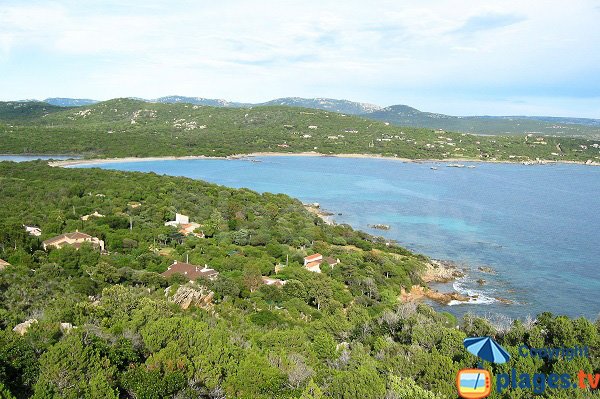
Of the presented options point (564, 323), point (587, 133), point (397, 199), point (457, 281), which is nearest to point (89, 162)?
point (397, 199)

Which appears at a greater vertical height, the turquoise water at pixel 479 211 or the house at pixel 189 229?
the house at pixel 189 229

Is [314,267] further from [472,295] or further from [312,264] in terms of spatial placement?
[472,295]

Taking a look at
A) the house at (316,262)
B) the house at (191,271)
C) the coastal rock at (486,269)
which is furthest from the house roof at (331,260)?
the coastal rock at (486,269)

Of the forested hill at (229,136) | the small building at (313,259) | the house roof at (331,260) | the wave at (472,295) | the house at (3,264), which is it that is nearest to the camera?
the house at (3,264)

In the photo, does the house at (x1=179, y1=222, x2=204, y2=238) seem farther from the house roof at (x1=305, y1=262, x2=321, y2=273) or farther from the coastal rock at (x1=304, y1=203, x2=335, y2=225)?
the coastal rock at (x1=304, y1=203, x2=335, y2=225)

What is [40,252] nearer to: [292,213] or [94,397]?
[94,397]

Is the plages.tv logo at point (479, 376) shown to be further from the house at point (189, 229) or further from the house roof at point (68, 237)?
the house at point (189, 229)

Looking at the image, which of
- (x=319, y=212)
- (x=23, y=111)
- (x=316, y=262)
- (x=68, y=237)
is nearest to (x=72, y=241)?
(x=68, y=237)
